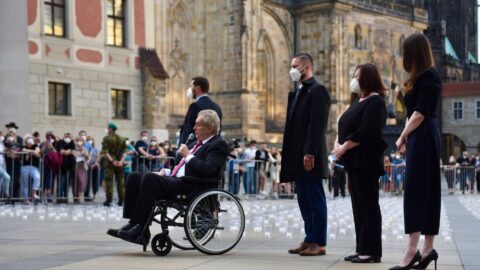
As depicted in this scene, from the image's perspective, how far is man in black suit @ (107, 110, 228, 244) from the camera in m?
8.30

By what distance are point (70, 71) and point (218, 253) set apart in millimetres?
19656

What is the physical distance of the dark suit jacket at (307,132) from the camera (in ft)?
28.1

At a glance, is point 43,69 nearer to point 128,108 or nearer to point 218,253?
point 128,108

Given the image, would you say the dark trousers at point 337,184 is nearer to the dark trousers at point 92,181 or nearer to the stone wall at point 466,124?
the dark trousers at point 92,181

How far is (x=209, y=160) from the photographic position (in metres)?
8.73

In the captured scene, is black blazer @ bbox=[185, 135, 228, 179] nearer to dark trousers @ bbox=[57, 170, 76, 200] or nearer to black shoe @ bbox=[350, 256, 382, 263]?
black shoe @ bbox=[350, 256, 382, 263]

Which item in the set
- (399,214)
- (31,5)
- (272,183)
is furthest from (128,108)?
(399,214)

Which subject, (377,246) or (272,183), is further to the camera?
(272,183)

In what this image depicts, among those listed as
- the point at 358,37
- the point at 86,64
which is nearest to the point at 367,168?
the point at 86,64

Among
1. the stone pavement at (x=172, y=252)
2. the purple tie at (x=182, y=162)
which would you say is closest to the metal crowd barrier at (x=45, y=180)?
the stone pavement at (x=172, y=252)

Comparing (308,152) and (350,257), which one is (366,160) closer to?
(308,152)

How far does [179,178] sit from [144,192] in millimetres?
459

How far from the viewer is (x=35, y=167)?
1895 cm

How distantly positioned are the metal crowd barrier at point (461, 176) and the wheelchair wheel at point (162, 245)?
81.0 feet
